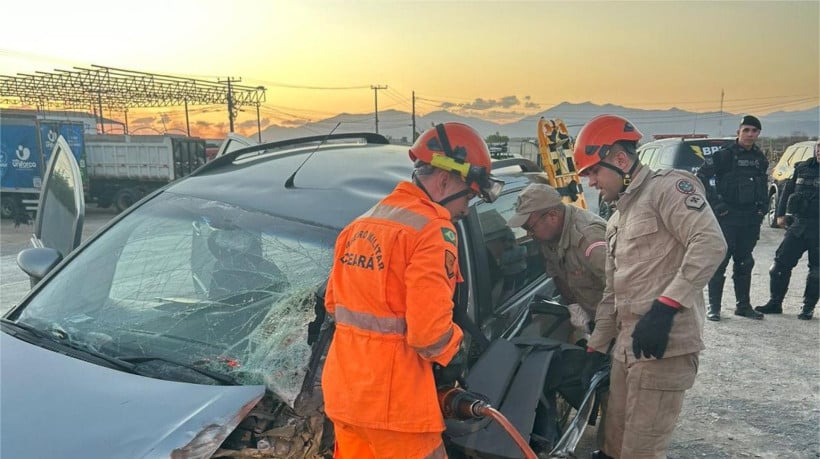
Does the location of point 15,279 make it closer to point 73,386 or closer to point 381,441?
point 73,386

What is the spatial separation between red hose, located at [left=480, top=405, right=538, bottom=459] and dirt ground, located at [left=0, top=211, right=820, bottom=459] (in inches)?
74.2

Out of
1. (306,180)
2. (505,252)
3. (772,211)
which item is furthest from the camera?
(772,211)

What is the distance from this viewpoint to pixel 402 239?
1579 mm

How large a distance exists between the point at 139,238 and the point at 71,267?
0.31 metres

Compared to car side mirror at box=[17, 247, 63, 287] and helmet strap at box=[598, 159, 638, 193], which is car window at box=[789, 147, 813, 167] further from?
→ car side mirror at box=[17, 247, 63, 287]

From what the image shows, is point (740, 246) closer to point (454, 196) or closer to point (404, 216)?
point (454, 196)

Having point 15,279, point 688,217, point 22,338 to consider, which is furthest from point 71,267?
point 15,279

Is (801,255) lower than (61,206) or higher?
lower

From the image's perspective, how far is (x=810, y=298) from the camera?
5.59 metres

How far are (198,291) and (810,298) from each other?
19.5 ft

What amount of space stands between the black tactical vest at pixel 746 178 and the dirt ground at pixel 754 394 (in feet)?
3.94

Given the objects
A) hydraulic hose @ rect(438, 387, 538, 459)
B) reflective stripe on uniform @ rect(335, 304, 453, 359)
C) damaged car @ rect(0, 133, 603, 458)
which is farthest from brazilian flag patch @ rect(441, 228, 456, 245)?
hydraulic hose @ rect(438, 387, 538, 459)

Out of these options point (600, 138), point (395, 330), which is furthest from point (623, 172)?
point (395, 330)

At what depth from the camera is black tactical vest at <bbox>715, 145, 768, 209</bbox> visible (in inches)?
215
